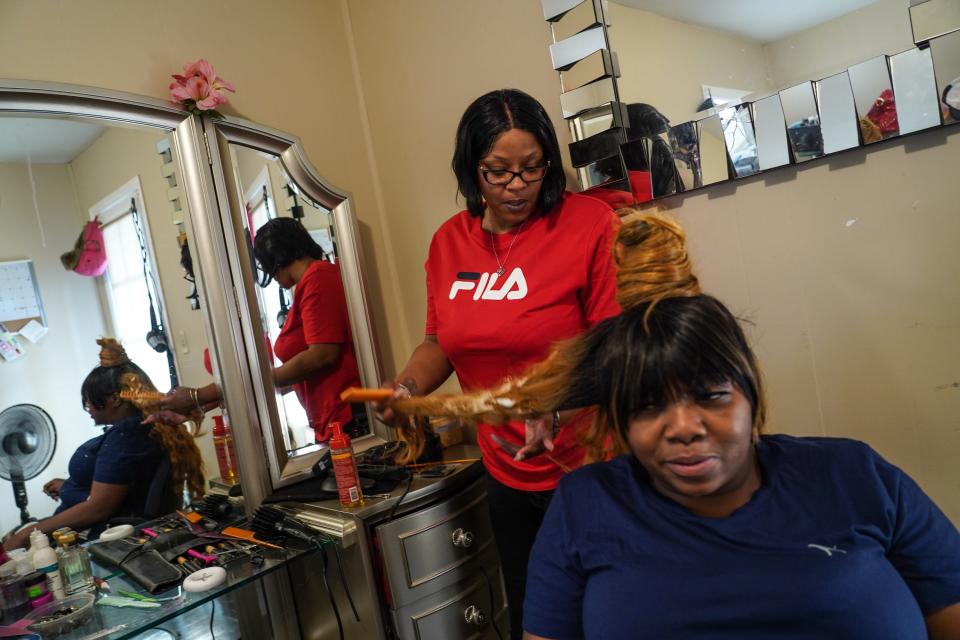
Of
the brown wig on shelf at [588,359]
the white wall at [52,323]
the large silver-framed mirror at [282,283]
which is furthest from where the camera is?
the large silver-framed mirror at [282,283]

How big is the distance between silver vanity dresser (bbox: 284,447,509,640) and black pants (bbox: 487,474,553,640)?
21cm

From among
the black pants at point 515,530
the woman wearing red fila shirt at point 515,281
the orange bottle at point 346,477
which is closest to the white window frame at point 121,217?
the orange bottle at point 346,477

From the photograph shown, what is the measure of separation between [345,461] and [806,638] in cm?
109

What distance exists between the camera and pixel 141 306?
167cm

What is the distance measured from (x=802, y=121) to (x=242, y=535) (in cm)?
156

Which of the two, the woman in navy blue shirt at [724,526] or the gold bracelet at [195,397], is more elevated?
the gold bracelet at [195,397]

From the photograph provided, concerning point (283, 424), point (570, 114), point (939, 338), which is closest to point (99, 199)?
point (283, 424)

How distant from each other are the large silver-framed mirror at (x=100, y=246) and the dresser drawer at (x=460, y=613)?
672mm

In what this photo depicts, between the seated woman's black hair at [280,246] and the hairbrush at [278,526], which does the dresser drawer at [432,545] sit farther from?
the seated woman's black hair at [280,246]

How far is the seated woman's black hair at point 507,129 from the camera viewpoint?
1299mm

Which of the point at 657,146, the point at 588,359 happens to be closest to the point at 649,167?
the point at 657,146

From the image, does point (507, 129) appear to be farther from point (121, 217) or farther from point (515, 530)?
point (121, 217)

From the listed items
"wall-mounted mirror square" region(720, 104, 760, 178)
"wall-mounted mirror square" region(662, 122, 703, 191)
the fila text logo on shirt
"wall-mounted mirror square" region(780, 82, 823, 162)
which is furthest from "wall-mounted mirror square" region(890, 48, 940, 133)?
the fila text logo on shirt

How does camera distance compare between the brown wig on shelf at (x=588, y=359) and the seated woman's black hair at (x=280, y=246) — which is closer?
the brown wig on shelf at (x=588, y=359)
